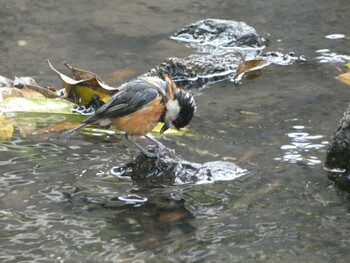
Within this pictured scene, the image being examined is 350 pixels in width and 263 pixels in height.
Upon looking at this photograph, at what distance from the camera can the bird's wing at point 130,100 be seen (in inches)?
187

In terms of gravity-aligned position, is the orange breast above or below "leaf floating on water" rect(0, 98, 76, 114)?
above

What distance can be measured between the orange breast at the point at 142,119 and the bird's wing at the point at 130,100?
3cm

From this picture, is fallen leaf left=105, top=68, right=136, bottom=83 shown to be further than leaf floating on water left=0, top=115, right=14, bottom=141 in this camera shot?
Yes

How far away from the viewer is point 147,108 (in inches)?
187

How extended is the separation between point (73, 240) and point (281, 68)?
345cm

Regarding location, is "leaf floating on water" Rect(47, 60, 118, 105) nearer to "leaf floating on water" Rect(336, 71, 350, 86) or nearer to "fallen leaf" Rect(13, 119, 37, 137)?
"fallen leaf" Rect(13, 119, 37, 137)

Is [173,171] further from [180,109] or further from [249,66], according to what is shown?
[249,66]

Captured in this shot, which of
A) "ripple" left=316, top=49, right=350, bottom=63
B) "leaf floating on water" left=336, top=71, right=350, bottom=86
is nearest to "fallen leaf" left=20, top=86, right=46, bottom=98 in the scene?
"leaf floating on water" left=336, top=71, right=350, bottom=86

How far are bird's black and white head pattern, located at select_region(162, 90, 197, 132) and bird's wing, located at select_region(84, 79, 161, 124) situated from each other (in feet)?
0.41

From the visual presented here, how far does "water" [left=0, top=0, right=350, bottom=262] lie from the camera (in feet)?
12.7

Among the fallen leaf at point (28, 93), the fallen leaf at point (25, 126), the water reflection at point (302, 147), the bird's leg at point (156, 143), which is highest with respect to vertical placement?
the bird's leg at point (156, 143)

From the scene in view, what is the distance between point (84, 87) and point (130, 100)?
4.28ft

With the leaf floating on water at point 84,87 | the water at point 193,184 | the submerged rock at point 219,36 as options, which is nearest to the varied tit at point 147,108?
the water at point 193,184

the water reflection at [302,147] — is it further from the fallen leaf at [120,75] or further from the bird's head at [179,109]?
the fallen leaf at [120,75]
